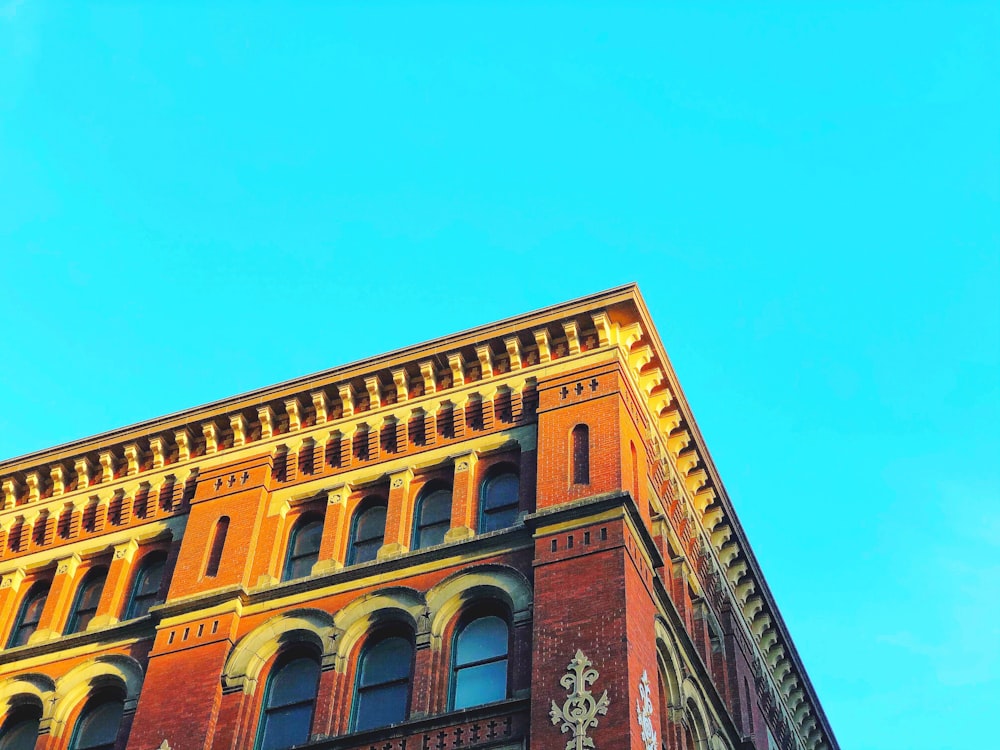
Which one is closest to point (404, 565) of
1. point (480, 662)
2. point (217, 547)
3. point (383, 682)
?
point (383, 682)

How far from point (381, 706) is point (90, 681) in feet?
21.2

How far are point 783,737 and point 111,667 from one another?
→ 17508 millimetres

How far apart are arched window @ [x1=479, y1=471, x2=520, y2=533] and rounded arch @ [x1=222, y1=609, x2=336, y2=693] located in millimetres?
3527

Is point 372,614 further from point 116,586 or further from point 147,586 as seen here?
point 116,586

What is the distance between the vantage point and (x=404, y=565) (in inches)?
1050

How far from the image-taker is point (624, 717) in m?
22.1

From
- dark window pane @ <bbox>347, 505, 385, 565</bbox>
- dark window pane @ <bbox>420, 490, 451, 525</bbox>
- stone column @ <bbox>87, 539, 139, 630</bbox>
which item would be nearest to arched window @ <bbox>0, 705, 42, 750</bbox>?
stone column @ <bbox>87, 539, 139, 630</bbox>

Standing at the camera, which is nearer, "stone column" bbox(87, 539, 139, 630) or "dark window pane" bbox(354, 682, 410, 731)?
"dark window pane" bbox(354, 682, 410, 731)

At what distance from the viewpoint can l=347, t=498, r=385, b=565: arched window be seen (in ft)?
92.1

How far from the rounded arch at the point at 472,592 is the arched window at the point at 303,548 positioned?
3.65 meters

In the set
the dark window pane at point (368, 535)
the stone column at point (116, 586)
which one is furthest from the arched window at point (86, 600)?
the dark window pane at point (368, 535)

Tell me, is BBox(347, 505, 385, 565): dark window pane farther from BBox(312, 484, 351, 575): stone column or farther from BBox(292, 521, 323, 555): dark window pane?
BBox(292, 521, 323, 555): dark window pane

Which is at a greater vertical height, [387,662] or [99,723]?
[99,723]

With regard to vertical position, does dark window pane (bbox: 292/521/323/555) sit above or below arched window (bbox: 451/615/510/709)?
above
